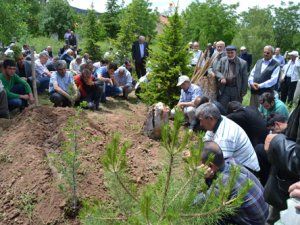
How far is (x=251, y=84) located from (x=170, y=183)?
5.72 m

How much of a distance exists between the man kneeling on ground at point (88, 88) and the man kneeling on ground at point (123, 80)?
4.82ft

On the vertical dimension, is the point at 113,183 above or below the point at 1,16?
below

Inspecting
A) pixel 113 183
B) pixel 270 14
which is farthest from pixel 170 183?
pixel 270 14

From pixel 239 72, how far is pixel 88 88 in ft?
10.9

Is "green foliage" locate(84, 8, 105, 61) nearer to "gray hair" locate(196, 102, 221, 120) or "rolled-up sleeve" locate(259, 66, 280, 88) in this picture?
"rolled-up sleeve" locate(259, 66, 280, 88)

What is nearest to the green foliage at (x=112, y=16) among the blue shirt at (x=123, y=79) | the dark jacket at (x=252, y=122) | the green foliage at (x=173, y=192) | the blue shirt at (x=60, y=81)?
the blue shirt at (x=123, y=79)

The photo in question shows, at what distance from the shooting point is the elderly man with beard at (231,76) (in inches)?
279

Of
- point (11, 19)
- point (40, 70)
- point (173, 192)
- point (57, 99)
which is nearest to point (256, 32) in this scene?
point (40, 70)

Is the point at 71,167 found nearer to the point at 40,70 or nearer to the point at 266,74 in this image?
the point at 266,74

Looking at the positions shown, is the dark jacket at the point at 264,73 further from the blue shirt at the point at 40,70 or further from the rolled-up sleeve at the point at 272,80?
the blue shirt at the point at 40,70

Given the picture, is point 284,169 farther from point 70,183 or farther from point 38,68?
point 38,68

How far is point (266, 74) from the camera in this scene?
24.0ft

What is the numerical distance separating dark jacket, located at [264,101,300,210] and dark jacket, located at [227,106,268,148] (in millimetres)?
2865

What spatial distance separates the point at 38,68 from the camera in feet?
32.0
